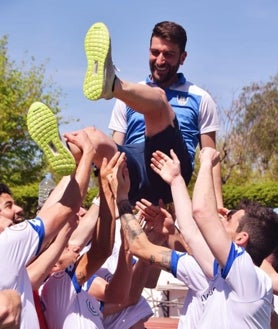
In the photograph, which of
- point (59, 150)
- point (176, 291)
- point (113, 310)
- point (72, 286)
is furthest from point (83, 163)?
point (176, 291)

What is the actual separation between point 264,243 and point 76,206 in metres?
1.03

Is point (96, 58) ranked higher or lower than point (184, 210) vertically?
higher

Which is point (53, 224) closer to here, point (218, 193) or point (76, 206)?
point (76, 206)

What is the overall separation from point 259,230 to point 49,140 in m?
1.22

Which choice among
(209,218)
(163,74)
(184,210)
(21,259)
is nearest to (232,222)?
(184,210)

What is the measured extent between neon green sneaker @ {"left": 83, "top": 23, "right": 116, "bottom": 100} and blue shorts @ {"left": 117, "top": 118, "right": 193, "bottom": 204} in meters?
0.66

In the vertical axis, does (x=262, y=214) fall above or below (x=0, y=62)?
above

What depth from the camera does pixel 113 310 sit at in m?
5.84

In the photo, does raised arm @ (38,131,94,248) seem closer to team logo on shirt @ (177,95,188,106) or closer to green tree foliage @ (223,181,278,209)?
team logo on shirt @ (177,95,188,106)

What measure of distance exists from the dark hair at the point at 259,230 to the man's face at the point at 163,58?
1.26 metres

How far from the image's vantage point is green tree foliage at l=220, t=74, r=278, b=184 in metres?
39.7

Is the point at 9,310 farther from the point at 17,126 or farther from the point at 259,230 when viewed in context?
the point at 17,126

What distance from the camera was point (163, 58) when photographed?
18.0 feet

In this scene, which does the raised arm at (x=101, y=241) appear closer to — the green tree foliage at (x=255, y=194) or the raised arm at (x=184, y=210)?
the raised arm at (x=184, y=210)
